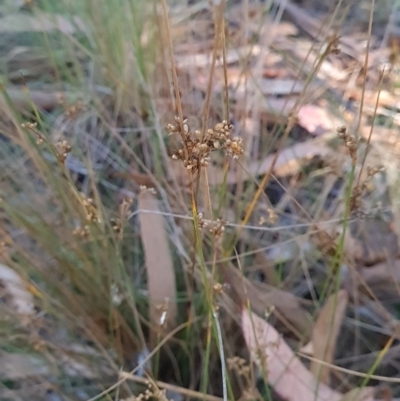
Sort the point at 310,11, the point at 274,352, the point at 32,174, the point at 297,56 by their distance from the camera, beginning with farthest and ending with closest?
the point at 310,11
the point at 297,56
the point at 32,174
the point at 274,352

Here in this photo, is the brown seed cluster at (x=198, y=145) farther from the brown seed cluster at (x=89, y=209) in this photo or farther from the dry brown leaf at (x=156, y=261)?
the dry brown leaf at (x=156, y=261)

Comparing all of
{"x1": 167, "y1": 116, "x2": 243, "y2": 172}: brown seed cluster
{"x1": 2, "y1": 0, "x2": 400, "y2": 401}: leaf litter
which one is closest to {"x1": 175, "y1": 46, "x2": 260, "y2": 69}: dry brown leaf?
{"x1": 2, "y1": 0, "x2": 400, "y2": 401}: leaf litter

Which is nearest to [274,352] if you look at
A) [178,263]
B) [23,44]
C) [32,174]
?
[178,263]

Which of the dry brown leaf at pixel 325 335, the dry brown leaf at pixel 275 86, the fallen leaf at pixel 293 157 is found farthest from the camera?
the dry brown leaf at pixel 275 86

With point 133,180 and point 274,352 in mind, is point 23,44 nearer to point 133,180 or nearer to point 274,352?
point 133,180

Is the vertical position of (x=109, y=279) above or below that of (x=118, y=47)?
below

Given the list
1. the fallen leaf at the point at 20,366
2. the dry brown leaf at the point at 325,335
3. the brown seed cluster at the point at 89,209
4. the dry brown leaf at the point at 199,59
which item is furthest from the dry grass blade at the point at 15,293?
the dry brown leaf at the point at 199,59

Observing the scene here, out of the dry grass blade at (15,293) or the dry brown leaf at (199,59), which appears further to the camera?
the dry brown leaf at (199,59)

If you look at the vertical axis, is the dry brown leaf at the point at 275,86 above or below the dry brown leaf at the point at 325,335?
above
